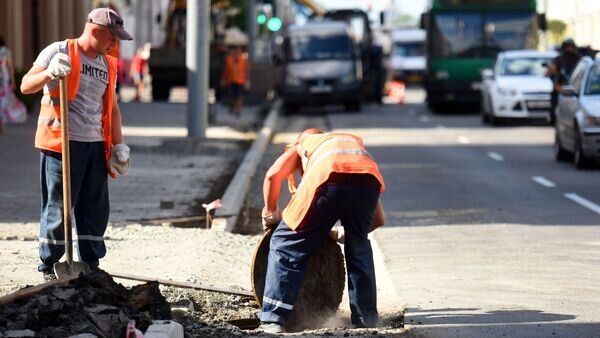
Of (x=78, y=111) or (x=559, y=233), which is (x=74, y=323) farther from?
(x=559, y=233)

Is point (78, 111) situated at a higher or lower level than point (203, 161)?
higher

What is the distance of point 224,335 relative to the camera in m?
8.17

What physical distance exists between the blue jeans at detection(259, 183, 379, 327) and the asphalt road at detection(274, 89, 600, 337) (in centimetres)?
41

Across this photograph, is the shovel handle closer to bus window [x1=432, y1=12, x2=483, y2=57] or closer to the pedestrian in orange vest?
the pedestrian in orange vest

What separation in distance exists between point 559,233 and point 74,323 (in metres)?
7.16

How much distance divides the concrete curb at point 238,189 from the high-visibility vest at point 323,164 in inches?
202

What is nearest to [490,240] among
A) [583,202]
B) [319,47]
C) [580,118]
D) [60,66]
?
[583,202]

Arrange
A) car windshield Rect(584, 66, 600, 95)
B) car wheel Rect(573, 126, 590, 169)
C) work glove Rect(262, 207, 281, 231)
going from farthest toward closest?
1. car windshield Rect(584, 66, 600, 95)
2. car wheel Rect(573, 126, 590, 169)
3. work glove Rect(262, 207, 281, 231)

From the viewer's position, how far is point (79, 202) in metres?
9.30

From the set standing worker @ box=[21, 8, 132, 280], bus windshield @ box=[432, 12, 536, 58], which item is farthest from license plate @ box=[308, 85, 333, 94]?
standing worker @ box=[21, 8, 132, 280]

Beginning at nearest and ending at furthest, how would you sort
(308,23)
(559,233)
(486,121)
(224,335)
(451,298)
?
(224,335) → (451,298) → (559,233) → (486,121) → (308,23)

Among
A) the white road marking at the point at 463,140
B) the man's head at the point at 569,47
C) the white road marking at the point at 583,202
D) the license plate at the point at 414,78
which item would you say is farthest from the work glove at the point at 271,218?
the license plate at the point at 414,78

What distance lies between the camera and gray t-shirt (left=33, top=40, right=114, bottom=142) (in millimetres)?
9141

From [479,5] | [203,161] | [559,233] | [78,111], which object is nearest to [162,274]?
[78,111]
